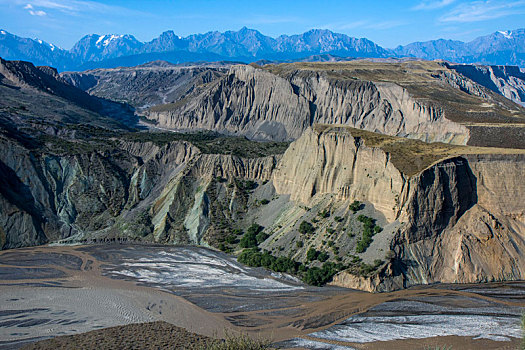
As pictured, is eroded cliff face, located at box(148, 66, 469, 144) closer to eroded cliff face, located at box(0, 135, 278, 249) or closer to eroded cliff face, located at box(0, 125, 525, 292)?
eroded cliff face, located at box(0, 125, 525, 292)

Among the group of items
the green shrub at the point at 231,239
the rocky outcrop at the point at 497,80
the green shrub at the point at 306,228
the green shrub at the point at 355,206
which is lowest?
the green shrub at the point at 231,239

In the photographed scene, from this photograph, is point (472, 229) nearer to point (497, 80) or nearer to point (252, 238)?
point (252, 238)

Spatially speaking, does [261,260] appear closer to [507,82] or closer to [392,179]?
[392,179]

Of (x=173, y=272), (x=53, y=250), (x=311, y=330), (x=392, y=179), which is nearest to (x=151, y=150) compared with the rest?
(x=53, y=250)

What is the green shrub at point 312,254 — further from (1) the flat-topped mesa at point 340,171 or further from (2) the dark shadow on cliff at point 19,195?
(2) the dark shadow on cliff at point 19,195

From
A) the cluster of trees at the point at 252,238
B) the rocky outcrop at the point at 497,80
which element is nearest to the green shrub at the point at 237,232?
the cluster of trees at the point at 252,238

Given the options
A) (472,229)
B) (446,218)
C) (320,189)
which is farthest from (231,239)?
(472,229)

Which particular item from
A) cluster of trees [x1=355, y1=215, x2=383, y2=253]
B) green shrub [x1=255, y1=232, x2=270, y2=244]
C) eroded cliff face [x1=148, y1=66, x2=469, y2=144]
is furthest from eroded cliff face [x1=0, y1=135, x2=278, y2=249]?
eroded cliff face [x1=148, y1=66, x2=469, y2=144]
